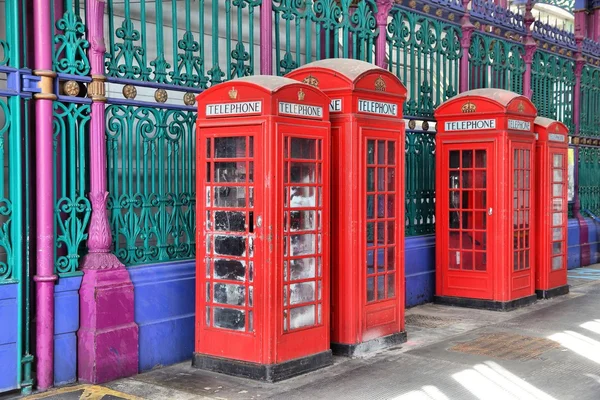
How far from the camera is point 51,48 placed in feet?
20.1

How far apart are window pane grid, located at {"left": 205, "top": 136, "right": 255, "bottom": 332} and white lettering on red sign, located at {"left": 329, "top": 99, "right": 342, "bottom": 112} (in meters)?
1.16

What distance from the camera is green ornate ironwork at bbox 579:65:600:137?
15.3 metres

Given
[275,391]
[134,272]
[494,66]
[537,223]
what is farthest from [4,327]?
[494,66]

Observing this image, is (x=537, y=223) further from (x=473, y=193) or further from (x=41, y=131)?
(x=41, y=131)

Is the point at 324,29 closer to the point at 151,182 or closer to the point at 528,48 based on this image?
the point at 151,182

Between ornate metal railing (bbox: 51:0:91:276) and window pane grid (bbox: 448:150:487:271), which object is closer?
ornate metal railing (bbox: 51:0:91:276)

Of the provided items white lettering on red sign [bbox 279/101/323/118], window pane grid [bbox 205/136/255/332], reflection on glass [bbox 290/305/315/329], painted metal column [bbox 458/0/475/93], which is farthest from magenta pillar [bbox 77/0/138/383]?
painted metal column [bbox 458/0/475/93]

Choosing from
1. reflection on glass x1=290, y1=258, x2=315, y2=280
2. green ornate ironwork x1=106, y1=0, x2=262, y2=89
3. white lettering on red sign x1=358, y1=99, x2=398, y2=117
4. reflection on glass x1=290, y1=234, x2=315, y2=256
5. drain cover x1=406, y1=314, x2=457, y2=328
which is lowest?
drain cover x1=406, y1=314, x2=457, y2=328

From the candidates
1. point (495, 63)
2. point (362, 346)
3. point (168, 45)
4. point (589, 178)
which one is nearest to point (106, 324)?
point (362, 346)

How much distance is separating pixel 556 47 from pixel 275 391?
10.3m

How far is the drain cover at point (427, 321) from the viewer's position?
870 centimetres

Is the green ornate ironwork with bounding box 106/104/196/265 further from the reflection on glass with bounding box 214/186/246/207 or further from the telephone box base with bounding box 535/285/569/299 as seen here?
the telephone box base with bounding box 535/285/569/299

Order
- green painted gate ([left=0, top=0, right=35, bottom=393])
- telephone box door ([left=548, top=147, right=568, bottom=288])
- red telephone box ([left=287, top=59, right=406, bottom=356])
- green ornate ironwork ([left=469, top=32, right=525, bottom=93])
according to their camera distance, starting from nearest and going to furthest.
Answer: green painted gate ([left=0, top=0, right=35, bottom=393]) < red telephone box ([left=287, top=59, right=406, bottom=356]) < telephone box door ([left=548, top=147, right=568, bottom=288]) < green ornate ironwork ([left=469, top=32, right=525, bottom=93])

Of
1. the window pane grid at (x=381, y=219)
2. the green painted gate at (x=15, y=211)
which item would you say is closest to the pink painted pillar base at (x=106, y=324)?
the green painted gate at (x=15, y=211)
